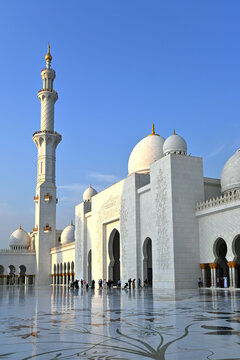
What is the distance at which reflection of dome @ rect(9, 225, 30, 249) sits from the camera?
38188 millimetres

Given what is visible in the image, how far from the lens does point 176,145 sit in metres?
19.0

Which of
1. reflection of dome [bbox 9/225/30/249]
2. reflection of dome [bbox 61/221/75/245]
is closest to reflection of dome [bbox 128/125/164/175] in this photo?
reflection of dome [bbox 61/221/75/245]

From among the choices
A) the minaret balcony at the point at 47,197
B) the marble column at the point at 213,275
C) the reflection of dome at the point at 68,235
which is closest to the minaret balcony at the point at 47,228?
the minaret balcony at the point at 47,197

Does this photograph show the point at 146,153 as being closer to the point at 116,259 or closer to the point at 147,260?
the point at 147,260

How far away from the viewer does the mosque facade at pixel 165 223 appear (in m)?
16.1

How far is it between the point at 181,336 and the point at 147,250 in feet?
58.7

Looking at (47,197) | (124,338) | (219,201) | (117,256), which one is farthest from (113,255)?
(124,338)

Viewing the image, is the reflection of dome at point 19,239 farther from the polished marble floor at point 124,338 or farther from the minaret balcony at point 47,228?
the polished marble floor at point 124,338

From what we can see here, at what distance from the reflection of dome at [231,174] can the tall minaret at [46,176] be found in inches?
750

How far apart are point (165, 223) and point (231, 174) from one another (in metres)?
3.60

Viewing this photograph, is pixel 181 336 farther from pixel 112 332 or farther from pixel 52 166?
pixel 52 166

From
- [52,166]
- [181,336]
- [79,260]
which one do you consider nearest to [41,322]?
[181,336]

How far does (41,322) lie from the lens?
5.18 meters

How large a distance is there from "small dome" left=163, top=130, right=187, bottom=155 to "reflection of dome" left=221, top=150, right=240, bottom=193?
2381 mm
